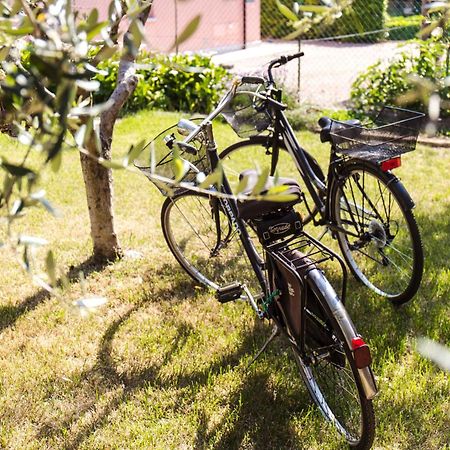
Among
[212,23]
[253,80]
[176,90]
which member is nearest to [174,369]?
[253,80]

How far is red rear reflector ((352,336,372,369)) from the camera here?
2523mm

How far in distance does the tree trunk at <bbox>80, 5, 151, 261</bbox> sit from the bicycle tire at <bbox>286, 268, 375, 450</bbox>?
1.95m

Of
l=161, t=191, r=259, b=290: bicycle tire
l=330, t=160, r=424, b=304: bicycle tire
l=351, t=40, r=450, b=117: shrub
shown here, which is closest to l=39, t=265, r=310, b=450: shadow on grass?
l=161, t=191, r=259, b=290: bicycle tire

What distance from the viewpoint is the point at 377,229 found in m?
3.78

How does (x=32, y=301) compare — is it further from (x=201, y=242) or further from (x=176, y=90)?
(x=176, y=90)

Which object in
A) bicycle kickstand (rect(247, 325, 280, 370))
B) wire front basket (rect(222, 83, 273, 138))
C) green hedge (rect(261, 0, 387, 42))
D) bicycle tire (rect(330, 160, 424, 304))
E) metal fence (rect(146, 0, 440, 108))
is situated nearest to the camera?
bicycle kickstand (rect(247, 325, 280, 370))

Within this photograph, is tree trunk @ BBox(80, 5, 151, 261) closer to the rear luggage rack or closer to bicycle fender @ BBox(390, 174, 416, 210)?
the rear luggage rack

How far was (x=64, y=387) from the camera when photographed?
336 cm

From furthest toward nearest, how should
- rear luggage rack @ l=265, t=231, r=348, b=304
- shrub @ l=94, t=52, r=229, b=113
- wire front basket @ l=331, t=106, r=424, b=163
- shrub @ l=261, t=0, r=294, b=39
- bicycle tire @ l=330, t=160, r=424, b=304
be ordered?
shrub @ l=261, t=0, r=294, b=39
shrub @ l=94, t=52, r=229, b=113
bicycle tire @ l=330, t=160, r=424, b=304
wire front basket @ l=331, t=106, r=424, b=163
rear luggage rack @ l=265, t=231, r=348, b=304

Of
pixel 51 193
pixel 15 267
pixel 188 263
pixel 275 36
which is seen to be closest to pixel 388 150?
pixel 188 263

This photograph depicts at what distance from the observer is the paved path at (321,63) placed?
10627mm

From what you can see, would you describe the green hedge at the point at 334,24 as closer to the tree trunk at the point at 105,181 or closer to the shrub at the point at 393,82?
the shrub at the point at 393,82

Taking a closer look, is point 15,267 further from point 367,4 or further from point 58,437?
point 367,4

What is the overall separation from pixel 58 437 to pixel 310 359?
1.25 meters
